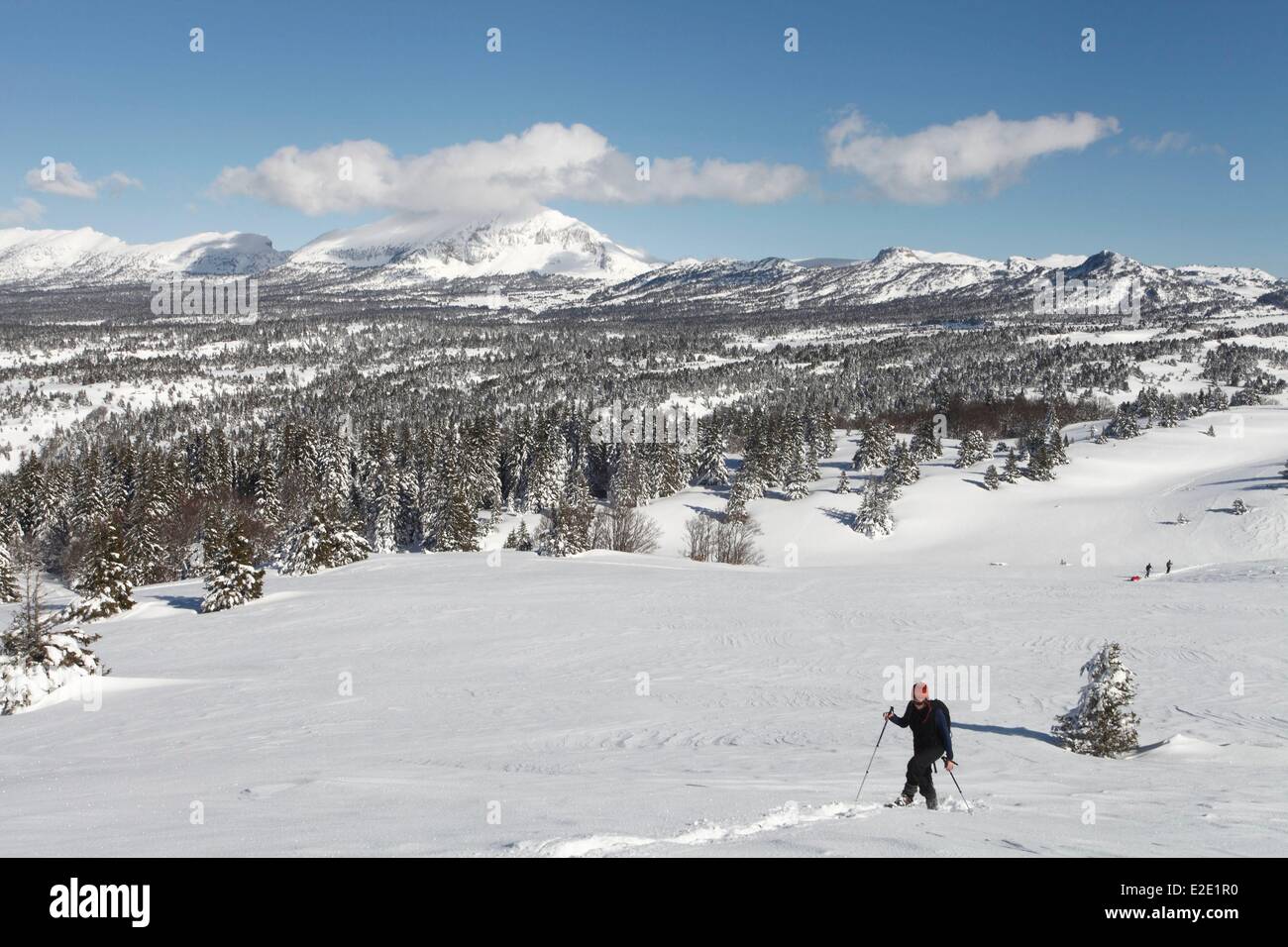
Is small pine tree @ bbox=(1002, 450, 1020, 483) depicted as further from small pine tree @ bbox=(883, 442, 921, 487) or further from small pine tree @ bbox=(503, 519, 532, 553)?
small pine tree @ bbox=(503, 519, 532, 553)

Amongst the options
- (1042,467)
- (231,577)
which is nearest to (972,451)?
(1042,467)

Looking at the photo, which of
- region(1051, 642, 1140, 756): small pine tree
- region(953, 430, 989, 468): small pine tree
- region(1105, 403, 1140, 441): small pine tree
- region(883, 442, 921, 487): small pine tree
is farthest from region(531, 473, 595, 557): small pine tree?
region(1105, 403, 1140, 441): small pine tree

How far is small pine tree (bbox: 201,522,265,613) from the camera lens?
121 ft

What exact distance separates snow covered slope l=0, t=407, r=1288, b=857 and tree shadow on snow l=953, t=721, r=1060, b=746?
89mm

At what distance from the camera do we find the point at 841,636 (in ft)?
89.9

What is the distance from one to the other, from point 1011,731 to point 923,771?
7.76m

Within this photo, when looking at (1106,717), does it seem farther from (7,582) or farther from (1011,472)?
(1011,472)

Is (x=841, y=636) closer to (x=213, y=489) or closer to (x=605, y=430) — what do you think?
(x=213, y=489)

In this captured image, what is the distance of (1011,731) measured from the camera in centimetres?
1591

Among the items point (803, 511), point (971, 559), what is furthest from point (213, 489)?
point (971, 559)

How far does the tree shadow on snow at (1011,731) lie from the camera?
603 inches

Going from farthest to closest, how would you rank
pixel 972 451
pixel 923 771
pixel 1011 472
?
pixel 972 451, pixel 1011 472, pixel 923 771

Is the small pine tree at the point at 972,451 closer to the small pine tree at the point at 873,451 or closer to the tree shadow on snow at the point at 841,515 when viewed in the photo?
the small pine tree at the point at 873,451
